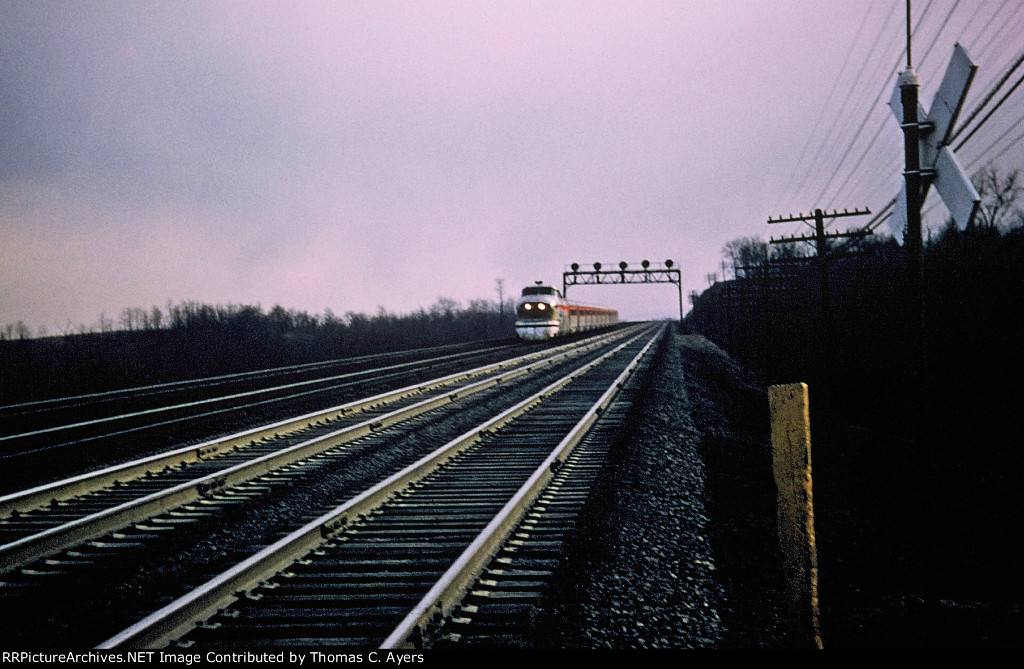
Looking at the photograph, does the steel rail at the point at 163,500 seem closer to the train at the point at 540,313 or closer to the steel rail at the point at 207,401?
the steel rail at the point at 207,401

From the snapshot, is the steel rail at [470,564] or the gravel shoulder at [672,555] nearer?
the steel rail at [470,564]

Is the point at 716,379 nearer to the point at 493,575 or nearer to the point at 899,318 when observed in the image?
the point at 899,318

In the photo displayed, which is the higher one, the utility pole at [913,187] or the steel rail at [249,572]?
the utility pole at [913,187]

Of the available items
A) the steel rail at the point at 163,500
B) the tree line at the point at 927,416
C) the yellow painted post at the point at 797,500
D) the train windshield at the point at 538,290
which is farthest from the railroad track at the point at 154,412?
the train windshield at the point at 538,290

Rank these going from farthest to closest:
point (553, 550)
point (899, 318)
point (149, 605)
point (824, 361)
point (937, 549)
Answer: point (824, 361), point (899, 318), point (937, 549), point (553, 550), point (149, 605)

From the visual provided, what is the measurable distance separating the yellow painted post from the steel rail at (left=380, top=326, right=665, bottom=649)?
2.05 m

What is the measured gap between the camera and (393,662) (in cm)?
313

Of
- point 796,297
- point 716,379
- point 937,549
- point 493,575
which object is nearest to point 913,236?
point 937,549

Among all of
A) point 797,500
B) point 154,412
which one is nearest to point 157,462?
point 154,412

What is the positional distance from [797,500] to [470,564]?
2264 mm

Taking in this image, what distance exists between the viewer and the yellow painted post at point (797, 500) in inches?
126

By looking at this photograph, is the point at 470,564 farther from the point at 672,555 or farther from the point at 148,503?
the point at 148,503

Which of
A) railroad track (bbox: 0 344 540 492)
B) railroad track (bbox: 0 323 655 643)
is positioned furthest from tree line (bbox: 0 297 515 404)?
railroad track (bbox: 0 323 655 643)

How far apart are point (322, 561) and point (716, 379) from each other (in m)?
17.5
